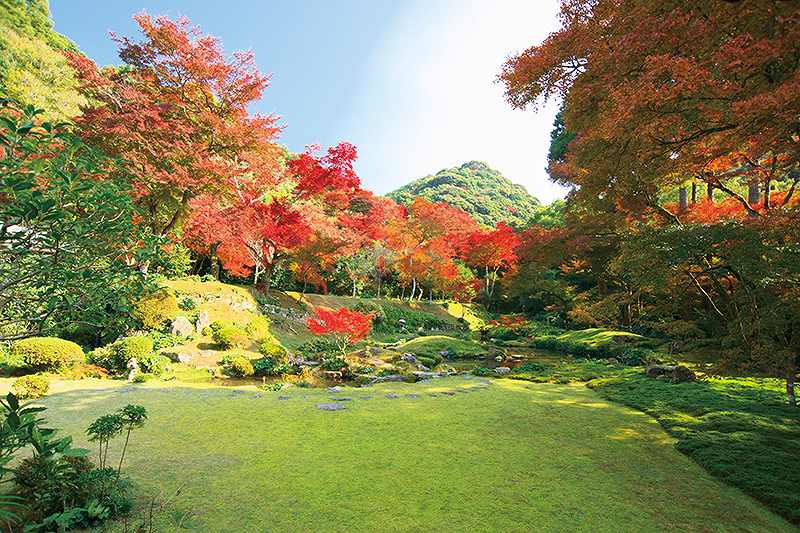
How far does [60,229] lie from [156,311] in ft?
31.5

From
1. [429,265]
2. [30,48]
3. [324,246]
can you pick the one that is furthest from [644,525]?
[30,48]

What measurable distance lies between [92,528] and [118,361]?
276 inches

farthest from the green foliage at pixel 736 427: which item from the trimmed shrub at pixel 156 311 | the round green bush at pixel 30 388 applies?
the trimmed shrub at pixel 156 311

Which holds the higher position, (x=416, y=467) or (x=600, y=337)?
(x=600, y=337)

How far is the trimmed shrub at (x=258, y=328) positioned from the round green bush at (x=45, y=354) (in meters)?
4.40

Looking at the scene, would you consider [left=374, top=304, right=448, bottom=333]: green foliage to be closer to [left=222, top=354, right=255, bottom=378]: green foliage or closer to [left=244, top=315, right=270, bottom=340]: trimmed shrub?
[left=244, top=315, right=270, bottom=340]: trimmed shrub

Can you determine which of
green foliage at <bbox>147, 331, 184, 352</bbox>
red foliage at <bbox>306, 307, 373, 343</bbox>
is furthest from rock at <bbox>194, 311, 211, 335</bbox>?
red foliage at <bbox>306, 307, 373, 343</bbox>

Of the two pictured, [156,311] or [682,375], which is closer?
[682,375]

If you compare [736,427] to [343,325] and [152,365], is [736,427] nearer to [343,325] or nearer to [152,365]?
[343,325]

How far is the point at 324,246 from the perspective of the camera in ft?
53.6

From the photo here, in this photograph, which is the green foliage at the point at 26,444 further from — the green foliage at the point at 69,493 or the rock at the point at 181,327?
the rock at the point at 181,327

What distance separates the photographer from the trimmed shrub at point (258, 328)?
11580mm

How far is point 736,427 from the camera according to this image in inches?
179

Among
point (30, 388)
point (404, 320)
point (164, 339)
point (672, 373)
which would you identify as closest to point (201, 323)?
point (164, 339)
